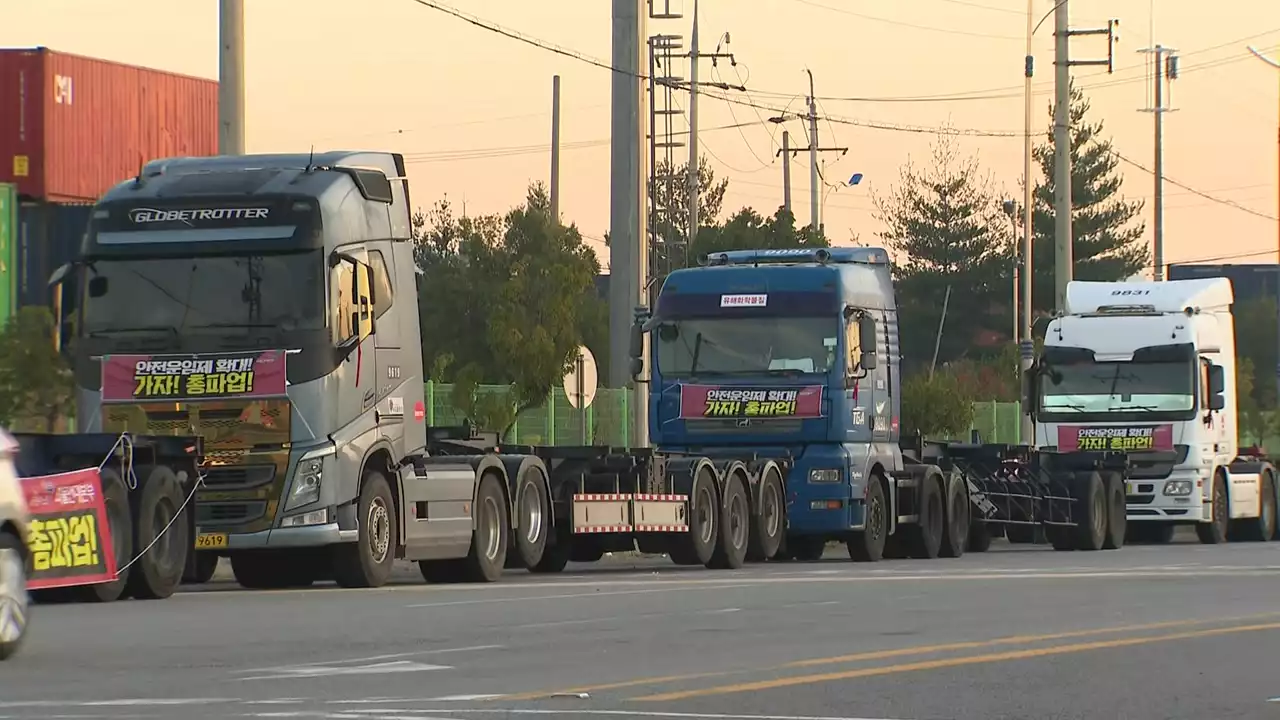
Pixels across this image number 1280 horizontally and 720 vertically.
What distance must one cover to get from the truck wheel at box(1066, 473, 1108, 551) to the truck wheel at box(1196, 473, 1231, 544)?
10.6 feet

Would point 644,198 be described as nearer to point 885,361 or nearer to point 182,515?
point 885,361

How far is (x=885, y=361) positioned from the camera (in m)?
29.5

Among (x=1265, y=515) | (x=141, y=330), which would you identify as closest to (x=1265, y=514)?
(x=1265, y=515)

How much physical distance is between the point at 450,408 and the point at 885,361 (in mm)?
12060

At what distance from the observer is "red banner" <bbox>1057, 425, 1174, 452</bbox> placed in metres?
35.9

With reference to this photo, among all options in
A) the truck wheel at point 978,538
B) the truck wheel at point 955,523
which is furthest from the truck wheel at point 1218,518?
the truck wheel at point 955,523

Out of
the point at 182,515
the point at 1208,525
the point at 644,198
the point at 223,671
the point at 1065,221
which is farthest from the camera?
the point at 1065,221

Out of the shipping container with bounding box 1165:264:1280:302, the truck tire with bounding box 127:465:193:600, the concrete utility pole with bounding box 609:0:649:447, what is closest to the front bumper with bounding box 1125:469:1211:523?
the concrete utility pole with bounding box 609:0:649:447

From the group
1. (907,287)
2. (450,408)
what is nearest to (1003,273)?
(907,287)

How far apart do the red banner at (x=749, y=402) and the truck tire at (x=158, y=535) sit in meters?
8.84

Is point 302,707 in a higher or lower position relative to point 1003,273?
lower

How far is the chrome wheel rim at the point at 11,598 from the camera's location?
1382cm

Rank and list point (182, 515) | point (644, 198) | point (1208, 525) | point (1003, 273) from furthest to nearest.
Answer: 1. point (1003, 273)
2. point (1208, 525)
3. point (644, 198)
4. point (182, 515)

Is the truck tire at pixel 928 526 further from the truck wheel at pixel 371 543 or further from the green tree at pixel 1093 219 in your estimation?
the green tree at pixel 1093 219
